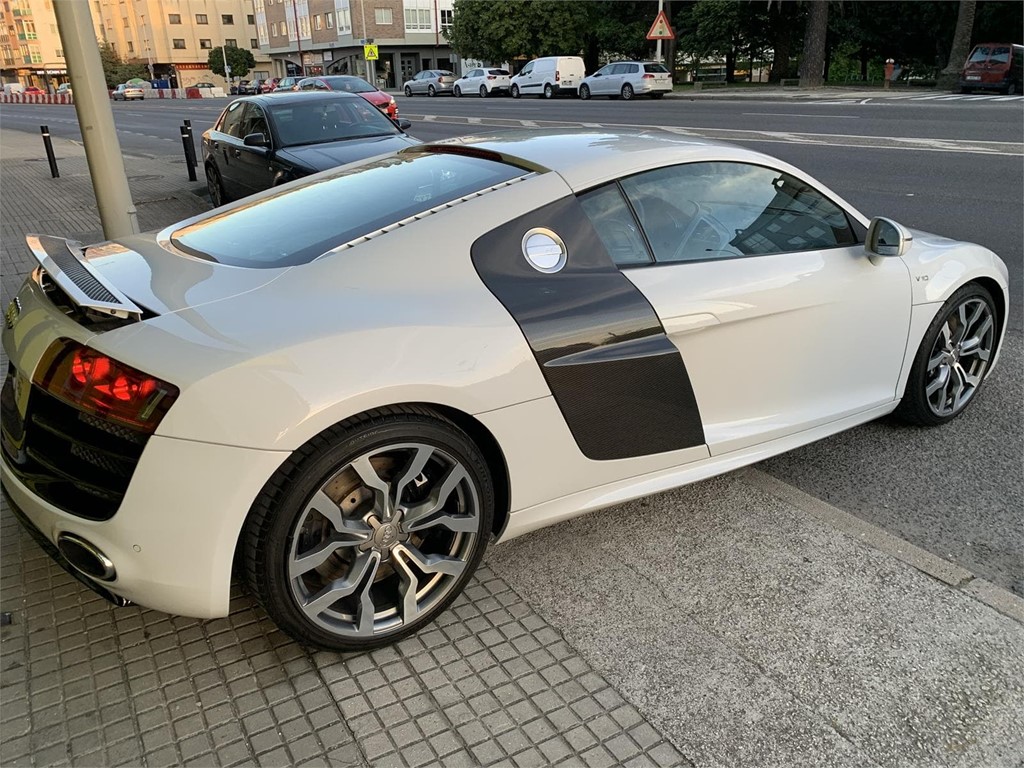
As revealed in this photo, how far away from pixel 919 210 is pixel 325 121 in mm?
6621

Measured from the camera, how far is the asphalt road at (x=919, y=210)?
3.45 meters

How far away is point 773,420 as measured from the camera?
3.32 meters

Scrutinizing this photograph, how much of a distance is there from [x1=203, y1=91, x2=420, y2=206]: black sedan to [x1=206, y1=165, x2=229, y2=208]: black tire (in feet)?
0.17

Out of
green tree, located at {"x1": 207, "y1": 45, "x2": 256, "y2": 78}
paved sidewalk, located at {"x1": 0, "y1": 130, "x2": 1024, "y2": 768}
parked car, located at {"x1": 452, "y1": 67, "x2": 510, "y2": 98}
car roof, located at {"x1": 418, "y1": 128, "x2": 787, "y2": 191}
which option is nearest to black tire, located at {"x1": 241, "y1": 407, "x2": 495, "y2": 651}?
paved sidewalk, located at {"x1": 0, "y1": 130, "x2": 1024, "y2": 768}

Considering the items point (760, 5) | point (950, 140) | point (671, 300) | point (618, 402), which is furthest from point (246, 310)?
point (760, 5)

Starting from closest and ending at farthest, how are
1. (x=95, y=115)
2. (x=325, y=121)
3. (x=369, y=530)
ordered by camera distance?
1. (x=369, y=530)
2. (x=95, y=115)
3. (x=325, y=121)

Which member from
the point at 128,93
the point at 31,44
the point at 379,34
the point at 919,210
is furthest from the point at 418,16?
the point at 919,210

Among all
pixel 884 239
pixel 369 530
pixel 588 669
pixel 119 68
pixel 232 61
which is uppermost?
pixel 232 61

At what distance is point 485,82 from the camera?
40688 mm

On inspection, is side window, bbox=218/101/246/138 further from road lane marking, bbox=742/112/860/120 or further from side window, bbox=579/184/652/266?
road lane marking, bbox=742/112/860/120

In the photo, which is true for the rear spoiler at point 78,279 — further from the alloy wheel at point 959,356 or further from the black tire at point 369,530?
the alloy wheel at point 959,356

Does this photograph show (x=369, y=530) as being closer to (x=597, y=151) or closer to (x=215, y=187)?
(x=597, y=151)

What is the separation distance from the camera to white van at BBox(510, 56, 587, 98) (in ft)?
117

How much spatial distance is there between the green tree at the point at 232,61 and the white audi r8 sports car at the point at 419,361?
323 ft
